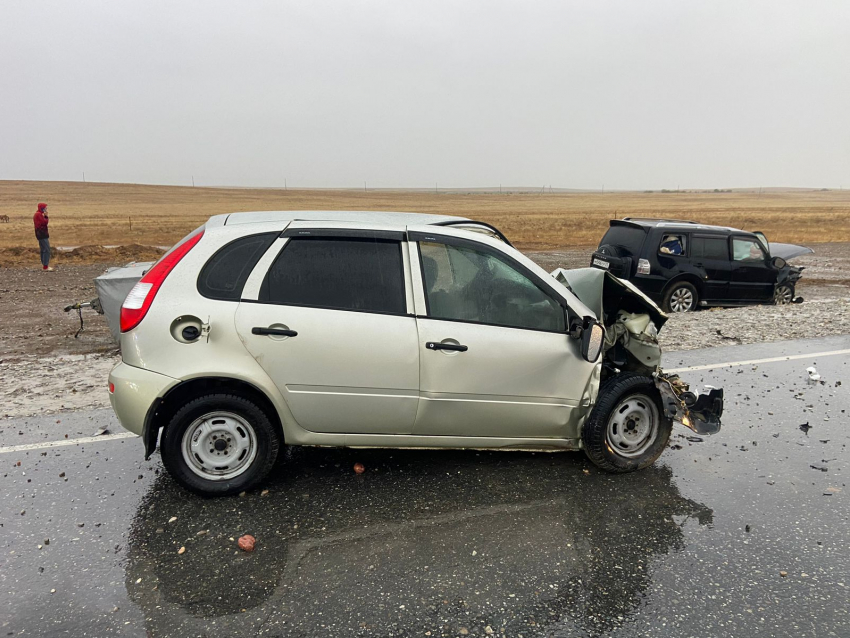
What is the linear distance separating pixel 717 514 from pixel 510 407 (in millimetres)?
1475

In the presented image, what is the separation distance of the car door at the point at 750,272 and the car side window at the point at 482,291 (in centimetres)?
937

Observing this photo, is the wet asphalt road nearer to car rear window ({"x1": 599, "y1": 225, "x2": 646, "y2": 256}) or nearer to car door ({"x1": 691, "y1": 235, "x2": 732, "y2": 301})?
car rear window ({"x1": 599, "y1": 225, "x2": 646, "y2": 256})

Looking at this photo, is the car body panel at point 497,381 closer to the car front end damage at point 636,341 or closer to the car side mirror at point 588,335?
the car side mirror at point 588,335

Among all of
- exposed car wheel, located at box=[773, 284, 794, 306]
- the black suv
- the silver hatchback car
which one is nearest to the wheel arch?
the silver hatchback car

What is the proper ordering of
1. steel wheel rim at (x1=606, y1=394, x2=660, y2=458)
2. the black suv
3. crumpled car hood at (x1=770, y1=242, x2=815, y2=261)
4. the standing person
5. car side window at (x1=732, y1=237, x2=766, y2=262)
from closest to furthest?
steel wheel rim at (x1=606, y1=394, x2=660, y2=458)
the black suv
car side window at (x1=732, y1=237, x2=766, y2=262)
crumpled car hood at (x1=770, y1=242, x2=815, y2=261)
the standing person

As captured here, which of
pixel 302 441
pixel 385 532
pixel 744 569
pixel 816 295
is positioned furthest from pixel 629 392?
pixel 816 295

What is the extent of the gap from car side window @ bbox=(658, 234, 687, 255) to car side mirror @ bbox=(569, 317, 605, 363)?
316 inches

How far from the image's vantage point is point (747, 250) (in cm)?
1198

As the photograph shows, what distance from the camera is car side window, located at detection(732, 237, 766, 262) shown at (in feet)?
39.0

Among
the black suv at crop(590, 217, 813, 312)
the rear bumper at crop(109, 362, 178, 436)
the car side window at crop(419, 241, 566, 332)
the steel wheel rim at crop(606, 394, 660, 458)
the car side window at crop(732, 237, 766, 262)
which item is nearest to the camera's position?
the rear bumper at crop(109, 362, 178, 436)

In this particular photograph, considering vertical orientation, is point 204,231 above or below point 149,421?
above

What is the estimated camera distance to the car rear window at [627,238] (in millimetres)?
11453

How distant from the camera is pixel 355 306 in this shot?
3.88 m

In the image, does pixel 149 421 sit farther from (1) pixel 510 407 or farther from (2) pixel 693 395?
(2) pixel 693 395
